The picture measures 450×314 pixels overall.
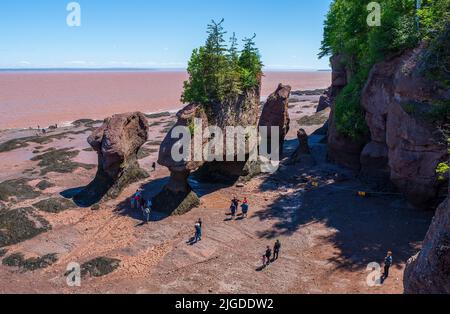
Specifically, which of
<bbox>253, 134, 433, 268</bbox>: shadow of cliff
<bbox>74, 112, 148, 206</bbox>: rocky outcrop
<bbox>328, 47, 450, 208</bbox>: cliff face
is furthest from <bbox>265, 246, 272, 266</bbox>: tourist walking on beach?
<bbox>74, 112, 148, 206</bbox>: rocky outcrop

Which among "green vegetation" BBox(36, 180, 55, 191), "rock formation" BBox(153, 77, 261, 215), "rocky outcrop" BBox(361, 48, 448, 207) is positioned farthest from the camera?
"green vegetation" BBox(36, 180, 55, 191)

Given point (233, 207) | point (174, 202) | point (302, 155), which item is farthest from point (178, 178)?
point (302, 155)

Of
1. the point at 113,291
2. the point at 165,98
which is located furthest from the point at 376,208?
the point at 165,98

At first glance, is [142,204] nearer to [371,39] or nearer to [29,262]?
[29,262]

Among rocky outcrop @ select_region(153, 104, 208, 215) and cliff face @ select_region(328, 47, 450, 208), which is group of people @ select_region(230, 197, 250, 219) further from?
cliff face @ select_region(328, 47, 450, 208)

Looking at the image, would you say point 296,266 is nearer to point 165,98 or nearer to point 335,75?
point 335,75

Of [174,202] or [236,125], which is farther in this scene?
[236,125]
